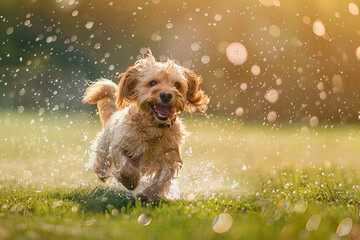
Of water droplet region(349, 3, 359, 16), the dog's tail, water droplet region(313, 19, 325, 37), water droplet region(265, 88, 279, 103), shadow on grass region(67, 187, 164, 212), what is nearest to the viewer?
shadow on grass region(67, 187, 164, 212)

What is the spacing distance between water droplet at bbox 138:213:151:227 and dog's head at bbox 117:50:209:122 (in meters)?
1.51

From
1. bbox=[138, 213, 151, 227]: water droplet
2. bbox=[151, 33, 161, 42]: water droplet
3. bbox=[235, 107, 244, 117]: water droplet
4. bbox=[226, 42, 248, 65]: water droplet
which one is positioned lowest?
bbox=[235, 107, 244, 117]: water droplet

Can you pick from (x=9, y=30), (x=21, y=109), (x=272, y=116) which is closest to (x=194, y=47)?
(x=272, y=116)

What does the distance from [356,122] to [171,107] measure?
11.4 meters

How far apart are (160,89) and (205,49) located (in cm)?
1187

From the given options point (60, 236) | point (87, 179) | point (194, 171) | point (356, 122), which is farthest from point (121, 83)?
point (356, 122)

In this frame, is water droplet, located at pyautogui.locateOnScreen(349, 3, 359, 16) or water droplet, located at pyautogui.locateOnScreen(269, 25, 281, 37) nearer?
water droplet, located at pyautogui.locateOnScreen(349, 3, 359, 16)

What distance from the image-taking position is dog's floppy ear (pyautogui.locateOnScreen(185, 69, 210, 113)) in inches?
209

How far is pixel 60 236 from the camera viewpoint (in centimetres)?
223

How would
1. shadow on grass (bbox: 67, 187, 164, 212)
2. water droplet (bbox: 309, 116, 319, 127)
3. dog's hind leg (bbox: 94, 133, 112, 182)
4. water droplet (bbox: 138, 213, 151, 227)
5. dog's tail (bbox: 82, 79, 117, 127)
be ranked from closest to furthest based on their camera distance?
water droplet (bbox: 138, 213, 151, 227), shadow on grass (bbox: 67, 187, 164, 212), dog's hind leg (bbox: 94, 133, 112, 182), dog's tail (bbox: 82, 79, 117, 127), water droplet (bbox: 309, 116, 319, 127)

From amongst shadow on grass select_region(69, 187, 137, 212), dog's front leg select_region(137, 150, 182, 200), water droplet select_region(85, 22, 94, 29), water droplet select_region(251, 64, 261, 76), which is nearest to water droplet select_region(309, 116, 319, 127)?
water droplet select_region(251, 64, 261, 76)

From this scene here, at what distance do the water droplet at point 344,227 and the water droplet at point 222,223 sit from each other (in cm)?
65

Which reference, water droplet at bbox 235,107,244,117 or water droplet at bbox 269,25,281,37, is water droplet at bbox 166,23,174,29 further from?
water droplet at bbox 235,107,244,117

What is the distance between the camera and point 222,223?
2754 millimetres
